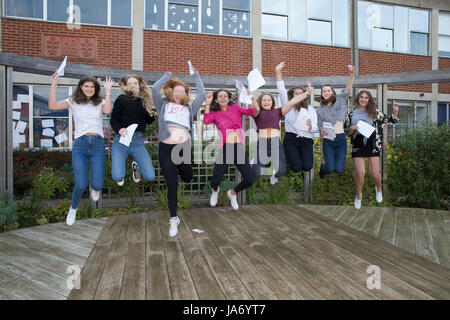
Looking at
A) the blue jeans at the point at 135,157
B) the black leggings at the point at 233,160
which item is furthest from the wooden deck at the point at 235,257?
the blue jeans at the point at 135,157

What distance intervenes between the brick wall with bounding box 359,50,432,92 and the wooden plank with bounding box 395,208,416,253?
24.6 ft

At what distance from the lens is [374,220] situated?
451 centimetres

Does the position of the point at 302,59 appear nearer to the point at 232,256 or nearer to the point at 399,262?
the point at 399,262

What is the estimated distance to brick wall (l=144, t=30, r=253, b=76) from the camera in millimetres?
9352

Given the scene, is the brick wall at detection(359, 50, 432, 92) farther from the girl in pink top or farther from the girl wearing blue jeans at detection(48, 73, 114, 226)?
the girl wearing blue jeans at detection(48, 73, 114, 226)

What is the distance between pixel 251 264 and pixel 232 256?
0.89 ft

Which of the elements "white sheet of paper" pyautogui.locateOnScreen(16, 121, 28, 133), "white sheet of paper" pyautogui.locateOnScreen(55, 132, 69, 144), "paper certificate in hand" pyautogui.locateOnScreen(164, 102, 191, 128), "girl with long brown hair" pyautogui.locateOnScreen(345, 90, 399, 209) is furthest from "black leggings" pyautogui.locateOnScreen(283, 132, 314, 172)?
"white sheet of paper" pyautogui.locateOnScreen(16, 121, 28, 133)

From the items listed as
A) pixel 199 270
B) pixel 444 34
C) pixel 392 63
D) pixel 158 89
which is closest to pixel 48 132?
pixel 158 89

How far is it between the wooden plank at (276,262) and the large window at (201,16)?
7.24 m

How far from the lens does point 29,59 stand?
4.37 m

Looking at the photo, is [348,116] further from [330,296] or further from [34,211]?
[34,211]

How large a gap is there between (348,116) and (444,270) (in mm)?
2766

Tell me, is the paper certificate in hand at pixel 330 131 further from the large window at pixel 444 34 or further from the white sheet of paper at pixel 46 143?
the large window at pixel 444 34
